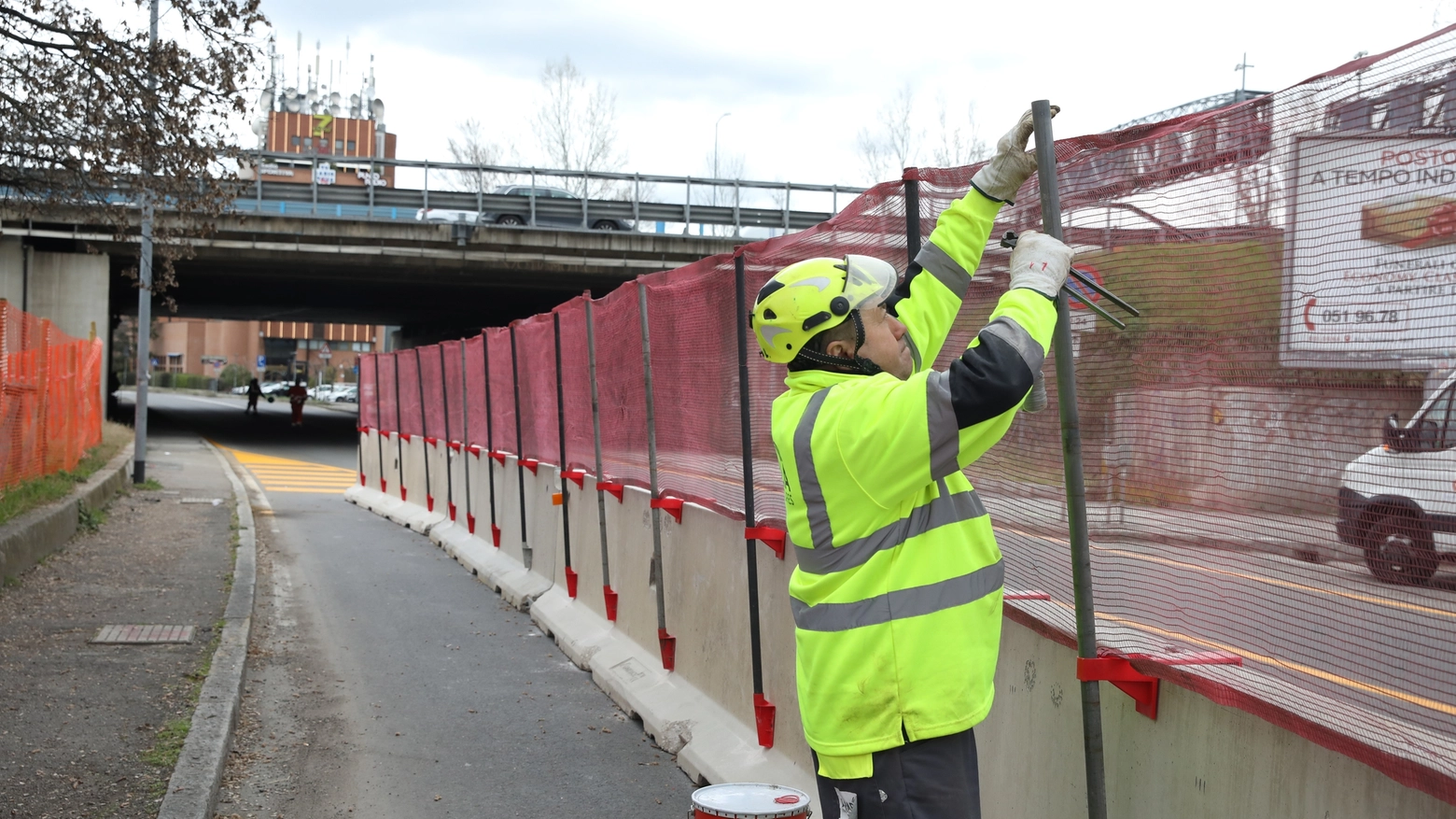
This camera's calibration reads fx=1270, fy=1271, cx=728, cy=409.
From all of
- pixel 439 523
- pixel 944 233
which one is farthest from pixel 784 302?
pixel 439 523

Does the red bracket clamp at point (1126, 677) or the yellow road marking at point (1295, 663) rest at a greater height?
the yellow road marking at point (1295, 663)

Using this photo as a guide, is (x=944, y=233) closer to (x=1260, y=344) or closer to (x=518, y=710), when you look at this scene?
(x=1260, y=344)

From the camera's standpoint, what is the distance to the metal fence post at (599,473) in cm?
891

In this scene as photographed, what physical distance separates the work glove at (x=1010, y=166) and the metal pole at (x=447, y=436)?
1307 cm

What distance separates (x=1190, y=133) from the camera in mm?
3148

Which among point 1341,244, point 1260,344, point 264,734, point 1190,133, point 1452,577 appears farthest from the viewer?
point 264,734

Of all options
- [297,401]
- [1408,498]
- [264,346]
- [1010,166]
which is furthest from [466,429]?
[264,346]

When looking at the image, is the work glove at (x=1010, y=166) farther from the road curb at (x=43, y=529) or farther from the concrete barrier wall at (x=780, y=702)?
the road curb at (x=43, y=529)

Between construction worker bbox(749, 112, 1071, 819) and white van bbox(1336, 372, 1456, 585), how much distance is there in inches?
27.8

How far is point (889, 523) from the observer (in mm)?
2959

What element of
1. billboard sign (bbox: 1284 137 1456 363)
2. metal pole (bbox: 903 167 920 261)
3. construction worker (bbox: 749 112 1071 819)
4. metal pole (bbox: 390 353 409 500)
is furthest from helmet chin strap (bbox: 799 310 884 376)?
metal pole (bbox: 390 353 409 500)

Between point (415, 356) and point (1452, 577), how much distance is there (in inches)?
665

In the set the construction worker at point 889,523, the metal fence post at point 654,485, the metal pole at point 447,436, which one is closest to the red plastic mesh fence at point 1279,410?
the construction worker at point 889,523

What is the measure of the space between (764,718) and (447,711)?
2599 millimetres
